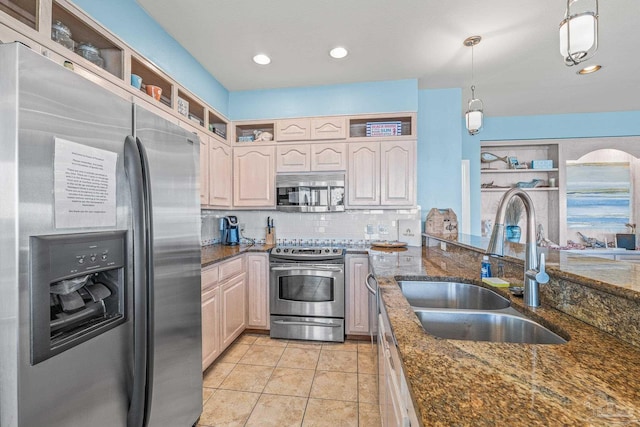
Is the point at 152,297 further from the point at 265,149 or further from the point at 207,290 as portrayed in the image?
the point at 265,149

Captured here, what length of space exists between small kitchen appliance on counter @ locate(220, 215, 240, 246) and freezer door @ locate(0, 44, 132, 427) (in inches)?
97.8

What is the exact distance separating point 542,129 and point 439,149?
2337mm

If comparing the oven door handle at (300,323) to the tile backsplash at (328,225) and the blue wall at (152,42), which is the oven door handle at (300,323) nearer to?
the tile backsplash at (328,225)

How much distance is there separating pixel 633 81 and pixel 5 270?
528cm

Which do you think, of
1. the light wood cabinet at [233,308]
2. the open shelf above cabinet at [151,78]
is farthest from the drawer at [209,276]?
the open shelf above cabinet at [151,78]

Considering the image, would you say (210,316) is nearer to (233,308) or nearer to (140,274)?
(233,308)

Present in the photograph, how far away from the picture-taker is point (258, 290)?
297 cm

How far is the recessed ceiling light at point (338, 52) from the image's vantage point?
2.57 metres

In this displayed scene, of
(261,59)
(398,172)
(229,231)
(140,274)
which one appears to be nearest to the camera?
(140,274)

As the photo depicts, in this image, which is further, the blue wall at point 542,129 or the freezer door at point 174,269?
the blue wall at point 542,129

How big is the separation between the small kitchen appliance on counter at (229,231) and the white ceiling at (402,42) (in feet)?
5.02

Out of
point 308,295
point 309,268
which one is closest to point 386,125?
point 309,268

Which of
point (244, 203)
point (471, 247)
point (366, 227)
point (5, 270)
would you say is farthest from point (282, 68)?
point (5, 270)

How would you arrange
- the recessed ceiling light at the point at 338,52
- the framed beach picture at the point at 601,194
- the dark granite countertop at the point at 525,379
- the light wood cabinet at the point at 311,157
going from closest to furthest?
the dark granite countertop at the point at 525,379
the recessed ceiling light at the point at 338,52
the light wood cabinet at the point at 311,157
the framed beach picture at the point at 601,194
